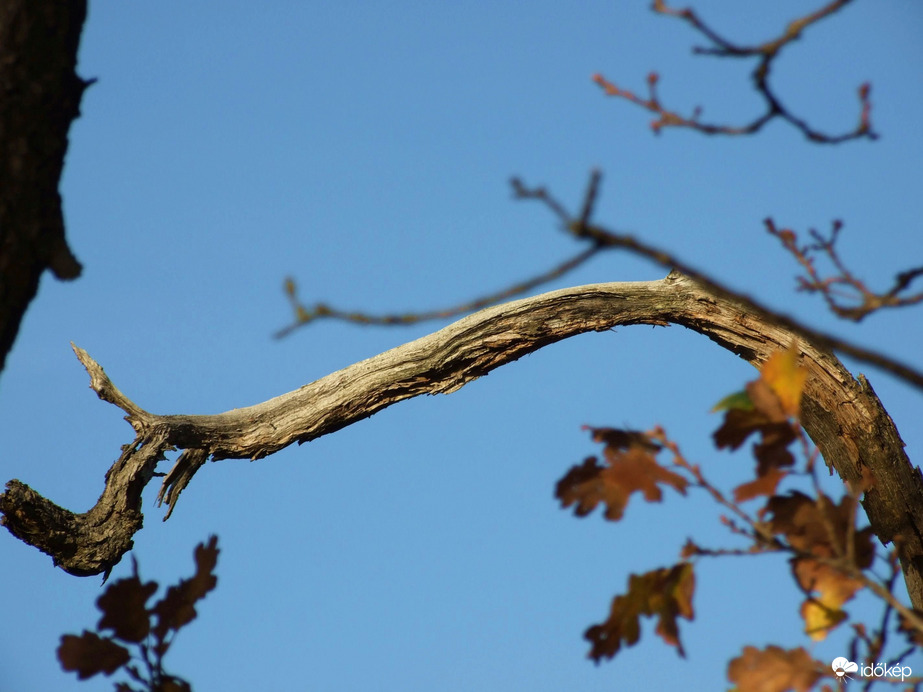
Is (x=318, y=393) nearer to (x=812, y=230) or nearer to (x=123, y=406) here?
(x=123, y=406)

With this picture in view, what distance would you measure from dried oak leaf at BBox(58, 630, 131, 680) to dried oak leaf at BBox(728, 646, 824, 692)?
0.76 m

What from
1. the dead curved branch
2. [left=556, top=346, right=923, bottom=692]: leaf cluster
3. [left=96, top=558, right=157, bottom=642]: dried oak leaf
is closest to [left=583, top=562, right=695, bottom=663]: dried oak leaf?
[left=556, top=346, right=923, bottom=692]: leaf cluster

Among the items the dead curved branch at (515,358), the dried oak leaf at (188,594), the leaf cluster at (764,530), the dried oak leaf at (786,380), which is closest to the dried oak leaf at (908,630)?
the leaf cluster at (764,530)

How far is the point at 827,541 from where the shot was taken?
3.27ft

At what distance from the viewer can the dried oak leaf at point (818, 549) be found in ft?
3.12

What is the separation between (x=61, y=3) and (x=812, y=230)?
1.54 metres

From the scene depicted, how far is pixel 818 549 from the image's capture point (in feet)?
3.21

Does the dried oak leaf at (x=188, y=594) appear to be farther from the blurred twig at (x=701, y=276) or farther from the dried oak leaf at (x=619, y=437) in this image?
the blurred twig at (x=701, y=276)

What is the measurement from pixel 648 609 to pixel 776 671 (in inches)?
6.3

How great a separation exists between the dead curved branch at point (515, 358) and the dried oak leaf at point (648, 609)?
200cm

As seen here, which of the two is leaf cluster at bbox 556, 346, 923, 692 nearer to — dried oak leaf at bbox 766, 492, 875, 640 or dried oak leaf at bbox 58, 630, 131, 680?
dried oak leaf at bbox 766, 492, 875, 640

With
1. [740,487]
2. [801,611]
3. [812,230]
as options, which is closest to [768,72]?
[740,487]

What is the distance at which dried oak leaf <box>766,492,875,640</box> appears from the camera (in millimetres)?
950

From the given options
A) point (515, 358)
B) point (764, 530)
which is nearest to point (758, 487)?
point (764, 530)
